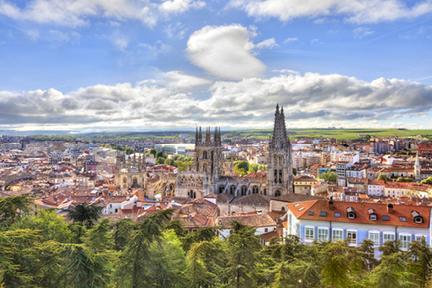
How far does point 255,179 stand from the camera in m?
84.2

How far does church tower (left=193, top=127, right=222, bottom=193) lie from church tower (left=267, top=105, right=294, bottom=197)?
1176 centimetres

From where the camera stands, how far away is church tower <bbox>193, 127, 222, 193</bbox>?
83750 millimetres

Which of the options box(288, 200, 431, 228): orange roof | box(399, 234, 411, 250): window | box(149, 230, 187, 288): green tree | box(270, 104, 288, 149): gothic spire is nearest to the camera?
box(149, 230, 187, 288): green tree

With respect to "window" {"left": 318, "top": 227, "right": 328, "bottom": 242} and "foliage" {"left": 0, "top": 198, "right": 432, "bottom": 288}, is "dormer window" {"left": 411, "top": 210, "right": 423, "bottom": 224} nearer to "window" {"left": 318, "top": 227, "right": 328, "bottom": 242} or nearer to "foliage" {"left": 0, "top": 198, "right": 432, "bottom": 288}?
"window" {"left": 318, "top": 227, "right": 328, "bottom": 242}

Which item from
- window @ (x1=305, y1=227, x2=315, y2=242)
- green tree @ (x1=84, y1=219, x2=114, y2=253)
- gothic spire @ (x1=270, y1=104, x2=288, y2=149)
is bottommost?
window @ (x1=305, y1=227, x2=315, y2=242)

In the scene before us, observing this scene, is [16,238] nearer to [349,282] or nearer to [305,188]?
[349,282]

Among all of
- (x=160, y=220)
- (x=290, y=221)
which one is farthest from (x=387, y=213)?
(x=160, y=220)

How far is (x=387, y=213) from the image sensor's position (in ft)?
123

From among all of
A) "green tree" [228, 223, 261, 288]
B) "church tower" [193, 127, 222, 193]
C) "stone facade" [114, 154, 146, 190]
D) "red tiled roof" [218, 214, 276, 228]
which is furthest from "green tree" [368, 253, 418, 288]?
"stone facade" [114, 154, 146, 190]

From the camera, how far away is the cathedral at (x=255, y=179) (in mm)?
78875

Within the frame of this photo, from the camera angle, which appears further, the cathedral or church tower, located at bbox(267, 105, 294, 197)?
the cathedral

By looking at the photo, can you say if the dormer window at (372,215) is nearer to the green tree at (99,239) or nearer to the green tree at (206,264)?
the green tree at (206,264)

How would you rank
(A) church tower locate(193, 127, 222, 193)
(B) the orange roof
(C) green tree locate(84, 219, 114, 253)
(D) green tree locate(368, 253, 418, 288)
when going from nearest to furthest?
1. (D) green tree locate(368, 253, 418, 288)
2. (C) green tree locate(84, 219, 114, 253)
3. (B) the orange roof
4. (A) church tower locate(193, 127, 222, 193)

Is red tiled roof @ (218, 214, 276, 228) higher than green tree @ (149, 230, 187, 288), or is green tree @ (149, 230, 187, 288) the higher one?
green tree @ (149, 230, 187, 288)
